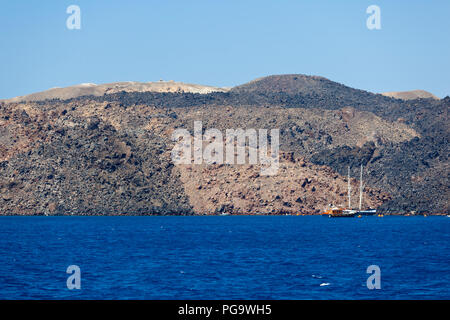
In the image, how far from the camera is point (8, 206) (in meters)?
197

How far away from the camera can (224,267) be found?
234 feet

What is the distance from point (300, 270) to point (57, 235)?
A: 224 ft

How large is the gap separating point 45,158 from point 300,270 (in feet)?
468

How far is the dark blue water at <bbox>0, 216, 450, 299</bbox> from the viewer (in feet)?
178

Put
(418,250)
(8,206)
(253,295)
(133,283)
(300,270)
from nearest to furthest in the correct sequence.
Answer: (253,295)
(133,283)
(300,270)
(418,250)
(8,206)

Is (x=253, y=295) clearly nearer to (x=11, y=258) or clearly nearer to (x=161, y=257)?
(x=161, y=257)

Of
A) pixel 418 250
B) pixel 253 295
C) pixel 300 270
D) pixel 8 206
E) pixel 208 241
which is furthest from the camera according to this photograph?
pixel 8 206

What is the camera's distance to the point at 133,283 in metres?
59.0

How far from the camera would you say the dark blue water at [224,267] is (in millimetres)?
54281

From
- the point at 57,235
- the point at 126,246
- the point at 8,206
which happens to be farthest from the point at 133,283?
the point at 8,206
